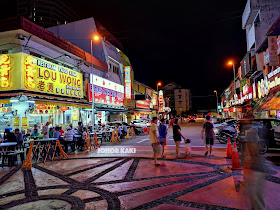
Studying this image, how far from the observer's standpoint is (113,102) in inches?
1151

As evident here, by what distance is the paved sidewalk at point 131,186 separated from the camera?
15.6ft

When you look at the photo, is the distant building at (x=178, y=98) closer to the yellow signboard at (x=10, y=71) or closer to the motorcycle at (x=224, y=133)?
the motorcycle at (x=224, y=133)

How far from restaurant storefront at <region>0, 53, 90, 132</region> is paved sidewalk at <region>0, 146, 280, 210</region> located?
7.75m

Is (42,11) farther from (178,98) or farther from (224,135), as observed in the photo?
(224,135)

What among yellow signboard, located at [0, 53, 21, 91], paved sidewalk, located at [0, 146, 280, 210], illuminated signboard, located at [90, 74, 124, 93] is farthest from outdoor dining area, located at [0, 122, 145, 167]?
illuminated signboard, located at [90, 74, 124, 93]

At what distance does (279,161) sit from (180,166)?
4012mm

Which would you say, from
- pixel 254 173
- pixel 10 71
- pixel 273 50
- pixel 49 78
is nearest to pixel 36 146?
pixel 10 71

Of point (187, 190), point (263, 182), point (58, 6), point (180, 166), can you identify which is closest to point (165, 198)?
point (187, 190)

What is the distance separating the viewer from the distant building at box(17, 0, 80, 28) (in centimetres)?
9150

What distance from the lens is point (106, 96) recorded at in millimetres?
27391

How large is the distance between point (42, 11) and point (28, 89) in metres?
92.9

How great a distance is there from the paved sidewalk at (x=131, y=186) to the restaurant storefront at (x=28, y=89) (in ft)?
25.4

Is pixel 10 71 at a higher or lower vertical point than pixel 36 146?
higher

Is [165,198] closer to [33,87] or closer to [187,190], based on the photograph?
[187,190]
